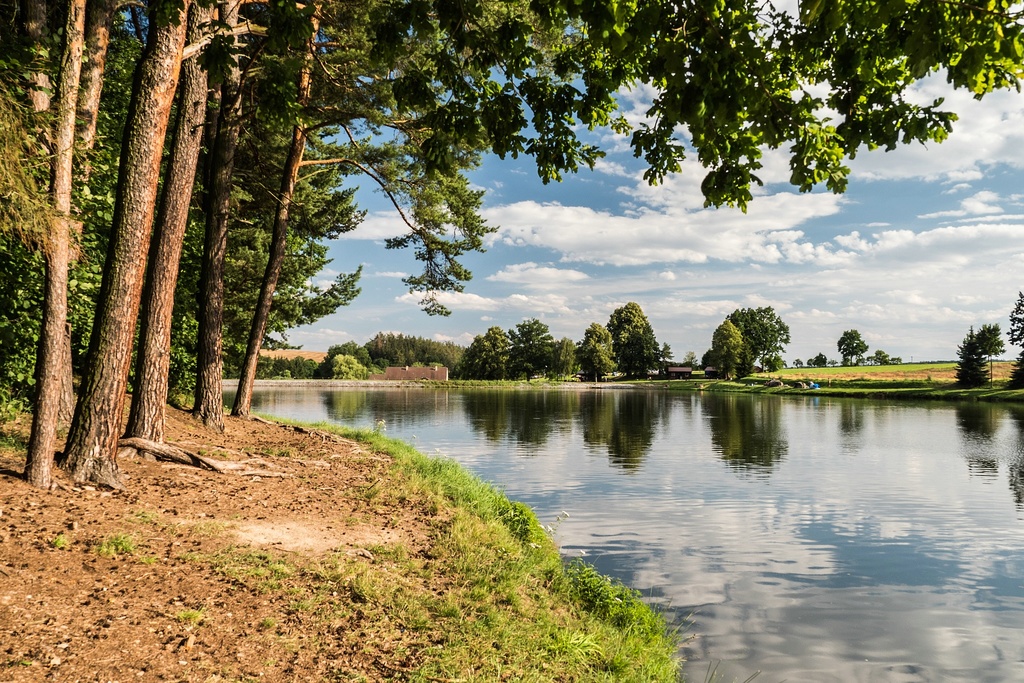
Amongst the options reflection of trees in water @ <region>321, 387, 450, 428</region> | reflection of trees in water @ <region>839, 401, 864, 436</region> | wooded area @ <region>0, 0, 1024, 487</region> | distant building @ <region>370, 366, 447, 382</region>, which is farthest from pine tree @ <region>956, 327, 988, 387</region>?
distant building @ <region>370, 366, 447, 382</region>

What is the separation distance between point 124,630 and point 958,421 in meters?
43.4

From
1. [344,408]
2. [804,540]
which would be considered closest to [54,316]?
[804,540]

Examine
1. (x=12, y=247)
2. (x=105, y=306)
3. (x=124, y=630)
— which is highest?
(x=12, y=247)

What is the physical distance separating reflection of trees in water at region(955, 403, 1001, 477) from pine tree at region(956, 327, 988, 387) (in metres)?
22.6

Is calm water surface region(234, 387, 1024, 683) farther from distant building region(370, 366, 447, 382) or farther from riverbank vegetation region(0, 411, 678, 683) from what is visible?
distant building region(370, 366, 447, 382)

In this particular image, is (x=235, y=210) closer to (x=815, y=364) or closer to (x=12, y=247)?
(x=12, y=247)

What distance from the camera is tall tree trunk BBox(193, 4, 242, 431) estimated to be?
13.7m

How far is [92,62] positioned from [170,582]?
815 centimetres

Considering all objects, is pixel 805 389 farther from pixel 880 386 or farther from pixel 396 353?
pixel 396 353

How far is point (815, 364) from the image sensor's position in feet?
423

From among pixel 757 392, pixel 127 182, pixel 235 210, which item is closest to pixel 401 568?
pixel 127 182

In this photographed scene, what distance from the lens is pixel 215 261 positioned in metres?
14.0

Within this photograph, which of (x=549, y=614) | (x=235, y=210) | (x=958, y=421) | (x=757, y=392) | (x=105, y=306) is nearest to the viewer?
(x=549, y=614)

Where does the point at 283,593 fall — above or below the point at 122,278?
below
